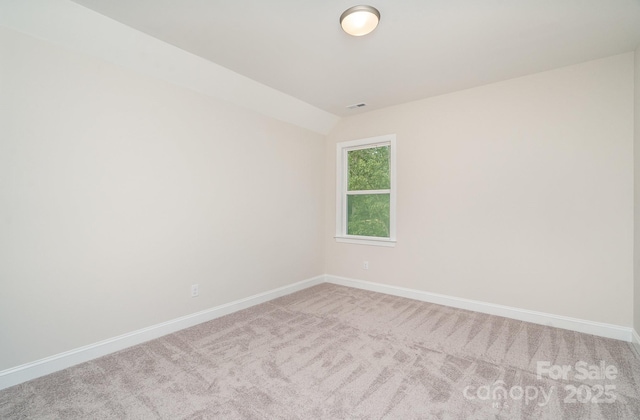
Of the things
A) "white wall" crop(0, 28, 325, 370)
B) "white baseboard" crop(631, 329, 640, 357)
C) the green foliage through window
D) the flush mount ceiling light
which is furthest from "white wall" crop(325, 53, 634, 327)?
"white wall" crop(0, 28, 325, 370)

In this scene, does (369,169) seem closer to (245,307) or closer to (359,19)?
(359,19)

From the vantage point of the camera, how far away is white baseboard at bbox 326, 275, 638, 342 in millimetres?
2539

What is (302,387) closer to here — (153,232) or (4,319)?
(153,232)

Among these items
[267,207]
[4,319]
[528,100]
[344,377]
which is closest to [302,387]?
[344,377]

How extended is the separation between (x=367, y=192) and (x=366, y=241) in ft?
2.42

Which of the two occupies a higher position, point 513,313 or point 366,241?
point 366,241

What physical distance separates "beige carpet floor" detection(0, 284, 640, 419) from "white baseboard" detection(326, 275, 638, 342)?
103 mm

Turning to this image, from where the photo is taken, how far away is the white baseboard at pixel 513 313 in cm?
254

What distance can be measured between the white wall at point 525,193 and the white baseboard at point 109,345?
6.92 feet

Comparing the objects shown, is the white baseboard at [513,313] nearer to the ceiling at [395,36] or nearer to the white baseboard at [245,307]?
the white baseboard at [245,307]

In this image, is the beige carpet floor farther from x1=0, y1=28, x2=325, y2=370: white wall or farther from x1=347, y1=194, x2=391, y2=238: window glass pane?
x1=347, y1=194, x2=391, y2=238: window glass pane

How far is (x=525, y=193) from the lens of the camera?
293cm

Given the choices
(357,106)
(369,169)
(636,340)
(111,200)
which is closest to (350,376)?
(111,200)

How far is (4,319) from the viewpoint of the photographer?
1.80 metres
